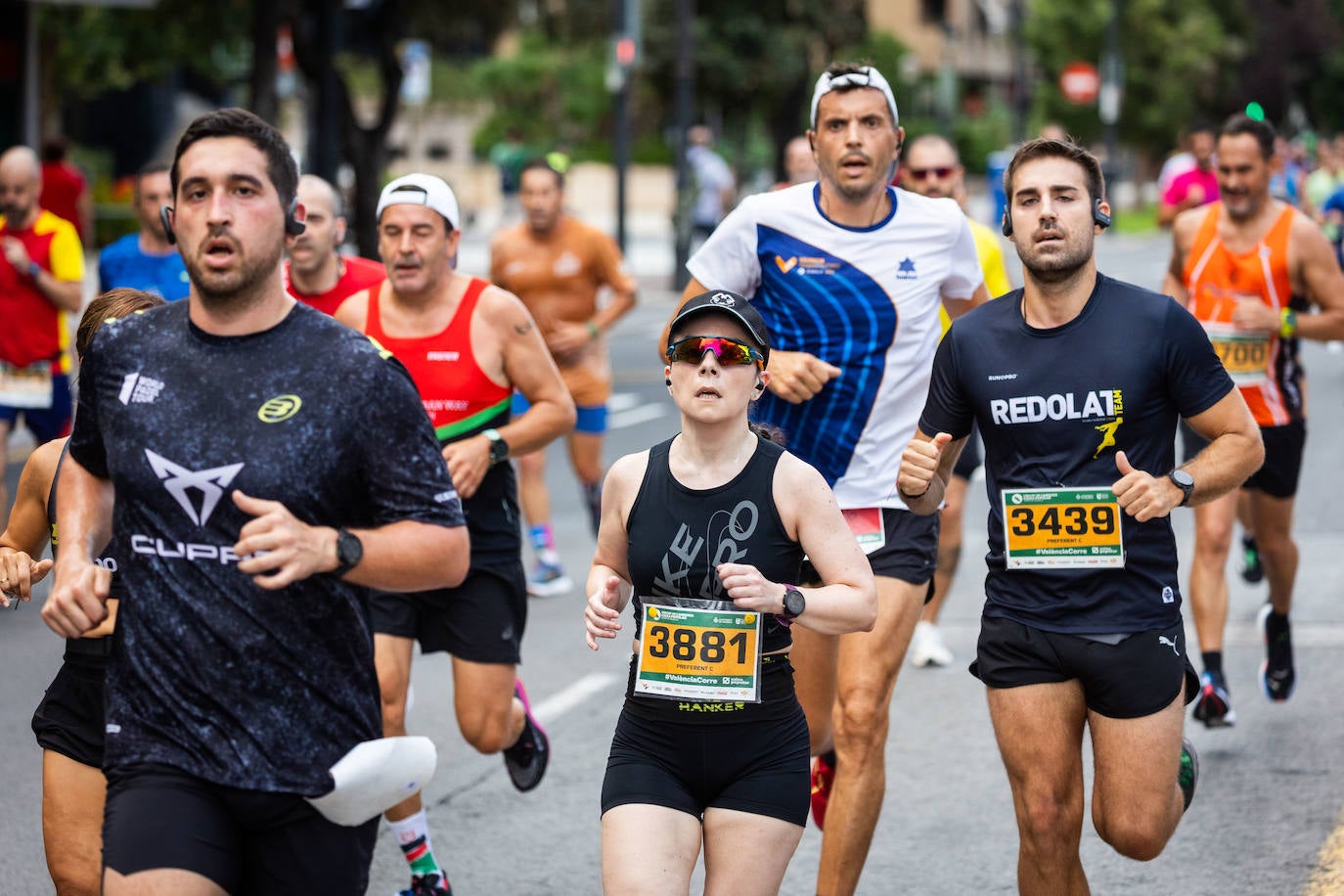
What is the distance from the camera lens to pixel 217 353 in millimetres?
3562

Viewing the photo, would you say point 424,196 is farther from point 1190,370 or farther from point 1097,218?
point 1190,370

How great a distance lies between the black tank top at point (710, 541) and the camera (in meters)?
4.27

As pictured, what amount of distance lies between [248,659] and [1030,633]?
6.77 ft

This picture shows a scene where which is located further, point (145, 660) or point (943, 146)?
point (943, 146)

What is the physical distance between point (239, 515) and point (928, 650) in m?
5.60

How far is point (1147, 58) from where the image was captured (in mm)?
59844

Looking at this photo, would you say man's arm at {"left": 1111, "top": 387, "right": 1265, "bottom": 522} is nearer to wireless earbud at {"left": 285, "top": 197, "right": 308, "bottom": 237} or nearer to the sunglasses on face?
wireless earbud at {"left": 285, "top": 197, "right": 308, "bottom": 237}

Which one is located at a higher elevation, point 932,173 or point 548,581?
point 932,173

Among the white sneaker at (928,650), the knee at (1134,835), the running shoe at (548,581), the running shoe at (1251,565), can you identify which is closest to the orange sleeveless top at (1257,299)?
the white sneaker at (928,650)

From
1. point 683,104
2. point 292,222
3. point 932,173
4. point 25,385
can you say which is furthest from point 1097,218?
point 683,104

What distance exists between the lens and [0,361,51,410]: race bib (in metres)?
9.98

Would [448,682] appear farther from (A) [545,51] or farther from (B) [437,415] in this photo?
(A) [545,51]

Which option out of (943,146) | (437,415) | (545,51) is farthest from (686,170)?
(545,51)

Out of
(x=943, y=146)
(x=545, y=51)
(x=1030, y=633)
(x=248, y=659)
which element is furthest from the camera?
(x=545, y=51)
